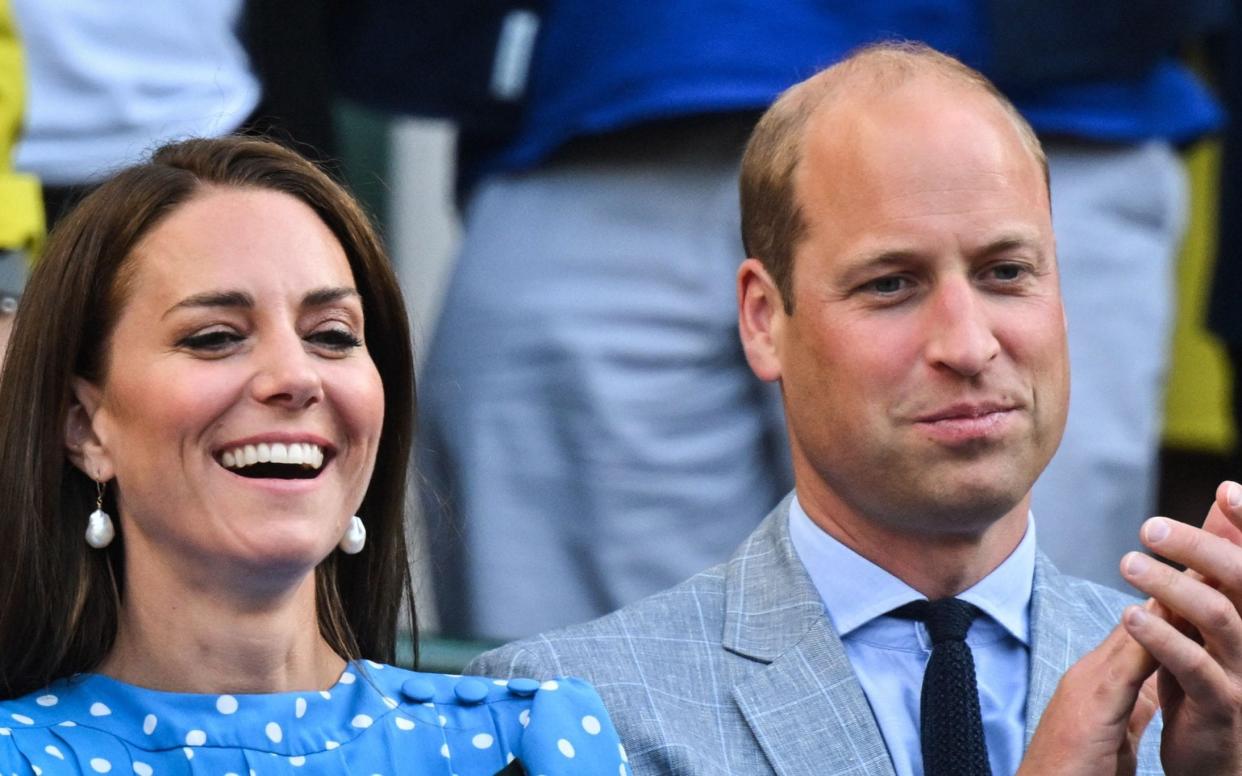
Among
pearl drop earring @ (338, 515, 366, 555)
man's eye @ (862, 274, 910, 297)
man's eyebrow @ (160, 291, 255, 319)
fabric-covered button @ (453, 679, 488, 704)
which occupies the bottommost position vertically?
fabric-covered button @ (453, 679, 488, 704)

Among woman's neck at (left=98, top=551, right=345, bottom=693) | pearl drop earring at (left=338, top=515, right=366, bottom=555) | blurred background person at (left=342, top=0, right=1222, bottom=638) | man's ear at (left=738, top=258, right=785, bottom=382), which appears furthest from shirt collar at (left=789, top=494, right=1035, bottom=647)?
blurred background person at (left=342, top=0, right=1222, bottom=638)

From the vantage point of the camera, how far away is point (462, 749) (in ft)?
9.41

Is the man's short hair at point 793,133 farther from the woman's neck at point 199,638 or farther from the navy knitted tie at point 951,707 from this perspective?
the woman's neck at point 199,638

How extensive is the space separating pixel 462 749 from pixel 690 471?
1636mm

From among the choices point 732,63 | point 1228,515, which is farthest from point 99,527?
point 732,63

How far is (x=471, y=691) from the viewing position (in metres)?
2.92

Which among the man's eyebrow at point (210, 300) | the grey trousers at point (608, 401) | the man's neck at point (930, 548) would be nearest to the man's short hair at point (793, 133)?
the man's neck at point (930, 548)

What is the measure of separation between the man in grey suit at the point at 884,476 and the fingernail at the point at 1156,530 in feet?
0.51

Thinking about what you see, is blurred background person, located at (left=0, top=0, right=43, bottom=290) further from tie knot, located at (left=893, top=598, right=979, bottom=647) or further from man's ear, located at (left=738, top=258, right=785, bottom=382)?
tie knot, located at (left=893, top=598, right=979, bottom=647)

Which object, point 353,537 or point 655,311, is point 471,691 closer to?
point 353,537

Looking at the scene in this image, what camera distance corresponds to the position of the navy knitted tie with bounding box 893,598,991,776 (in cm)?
293

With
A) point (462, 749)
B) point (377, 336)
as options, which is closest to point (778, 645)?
point (462, 749)

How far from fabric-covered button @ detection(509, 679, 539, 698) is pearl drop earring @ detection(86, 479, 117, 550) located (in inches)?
21.4

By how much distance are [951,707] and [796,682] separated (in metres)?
0.21
